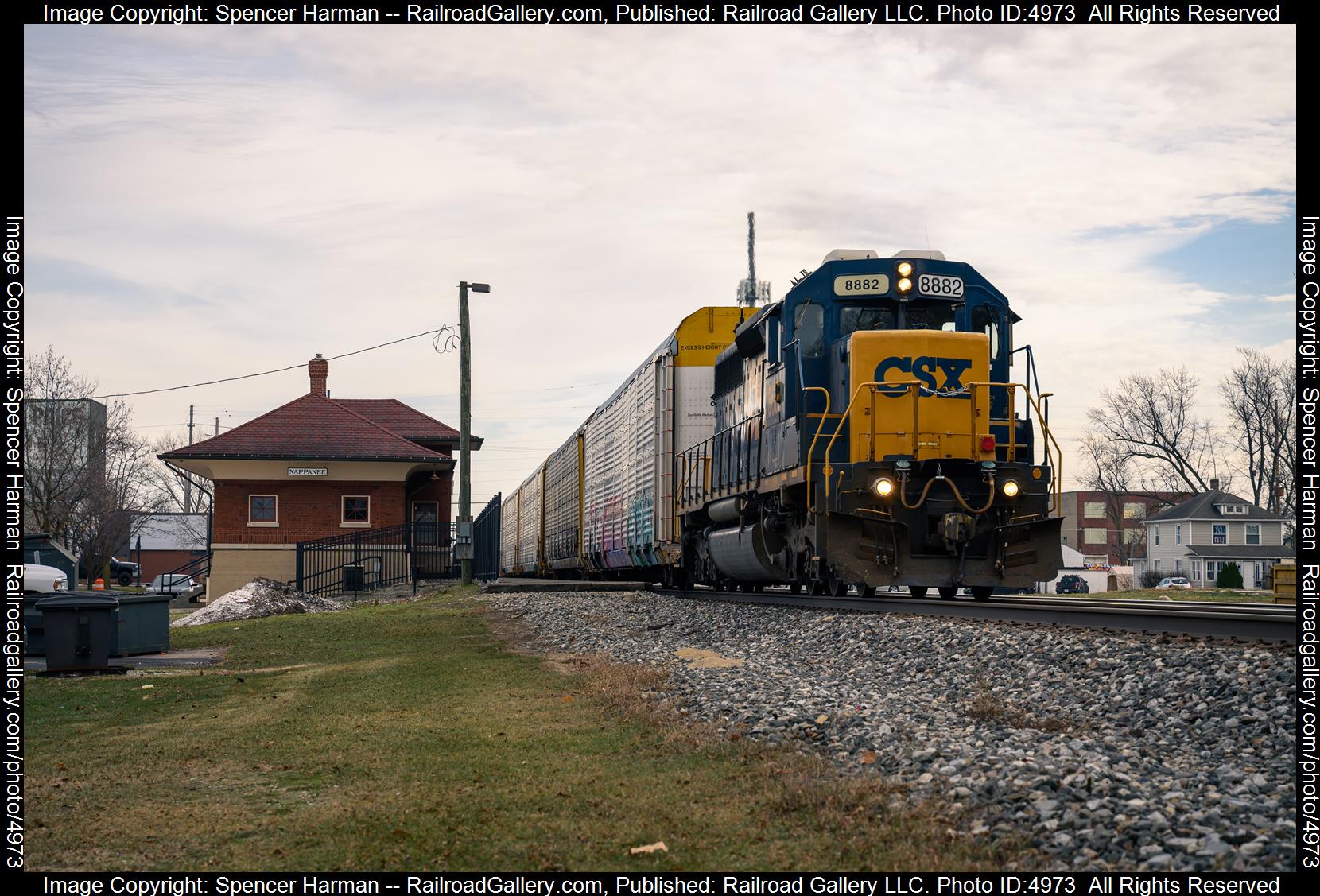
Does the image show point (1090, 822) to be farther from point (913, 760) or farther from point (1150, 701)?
point (1150, 701)

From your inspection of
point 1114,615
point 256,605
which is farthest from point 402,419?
point 1114,615

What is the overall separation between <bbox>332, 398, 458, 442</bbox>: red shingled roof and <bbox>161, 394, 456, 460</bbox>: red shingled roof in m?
4.82

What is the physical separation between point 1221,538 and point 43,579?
209 ft

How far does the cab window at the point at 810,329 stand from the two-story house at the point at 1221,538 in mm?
57853

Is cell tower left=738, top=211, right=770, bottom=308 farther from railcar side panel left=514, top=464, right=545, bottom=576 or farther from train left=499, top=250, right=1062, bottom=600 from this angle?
train left=499, top=250, right=1062, bottom=600

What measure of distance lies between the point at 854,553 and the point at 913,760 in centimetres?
700

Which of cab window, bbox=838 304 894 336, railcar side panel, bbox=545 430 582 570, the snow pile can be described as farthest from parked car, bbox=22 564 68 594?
cab window, bbox=838 304 894 336

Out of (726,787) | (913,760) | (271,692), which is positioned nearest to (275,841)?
(726,787)

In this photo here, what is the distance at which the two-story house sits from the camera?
65438mm

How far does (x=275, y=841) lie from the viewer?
15.8 feet

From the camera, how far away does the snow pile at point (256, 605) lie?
22703 mm

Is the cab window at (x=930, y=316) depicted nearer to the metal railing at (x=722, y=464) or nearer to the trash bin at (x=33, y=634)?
the metal railing at (x=722, y=464)

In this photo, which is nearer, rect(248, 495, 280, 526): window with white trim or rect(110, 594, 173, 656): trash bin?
rect(110, 594, 173, 656): trash bin
